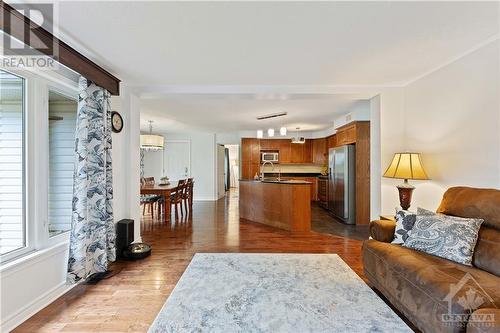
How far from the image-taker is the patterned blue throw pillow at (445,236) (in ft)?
6.28

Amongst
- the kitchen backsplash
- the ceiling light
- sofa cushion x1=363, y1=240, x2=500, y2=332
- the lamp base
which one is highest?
the ceiling light

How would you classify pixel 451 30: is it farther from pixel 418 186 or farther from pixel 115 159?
pixel 115 159

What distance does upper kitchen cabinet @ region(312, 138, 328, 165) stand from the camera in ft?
25.2

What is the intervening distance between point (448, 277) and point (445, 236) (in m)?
0.51

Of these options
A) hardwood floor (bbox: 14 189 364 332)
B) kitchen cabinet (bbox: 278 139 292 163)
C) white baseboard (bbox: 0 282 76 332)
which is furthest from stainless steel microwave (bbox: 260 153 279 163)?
white baseboard (bbox: 0 282 76 332)

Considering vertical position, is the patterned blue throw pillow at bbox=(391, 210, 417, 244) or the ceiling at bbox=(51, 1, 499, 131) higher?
the ceiling at bbox=(51, 1, 499, 131)

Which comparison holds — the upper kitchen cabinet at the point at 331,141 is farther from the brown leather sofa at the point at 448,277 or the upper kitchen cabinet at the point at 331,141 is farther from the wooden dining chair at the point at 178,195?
the brown leather sofa at the point at 448,277

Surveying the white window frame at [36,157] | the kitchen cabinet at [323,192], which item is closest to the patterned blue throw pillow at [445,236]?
the white window frame at [36,157]

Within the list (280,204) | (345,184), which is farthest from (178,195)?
(345,184)

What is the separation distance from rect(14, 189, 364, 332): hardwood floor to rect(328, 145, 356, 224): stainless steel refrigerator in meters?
1.15

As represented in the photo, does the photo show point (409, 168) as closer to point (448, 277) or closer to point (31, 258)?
point (448, 277)

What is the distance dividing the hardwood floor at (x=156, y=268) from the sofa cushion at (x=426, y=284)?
824mm

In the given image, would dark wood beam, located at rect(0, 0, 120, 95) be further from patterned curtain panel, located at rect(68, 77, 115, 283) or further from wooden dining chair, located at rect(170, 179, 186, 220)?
wooden dining chair, located at rect(170, 179, 186, 220)

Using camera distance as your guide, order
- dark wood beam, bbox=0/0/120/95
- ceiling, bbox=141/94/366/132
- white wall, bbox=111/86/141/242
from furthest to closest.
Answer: ceiling, bbox=141/94/366/132 → white wall, bbox=111/86/141/242 → dark wood beam, bbox=0/0/120/95
